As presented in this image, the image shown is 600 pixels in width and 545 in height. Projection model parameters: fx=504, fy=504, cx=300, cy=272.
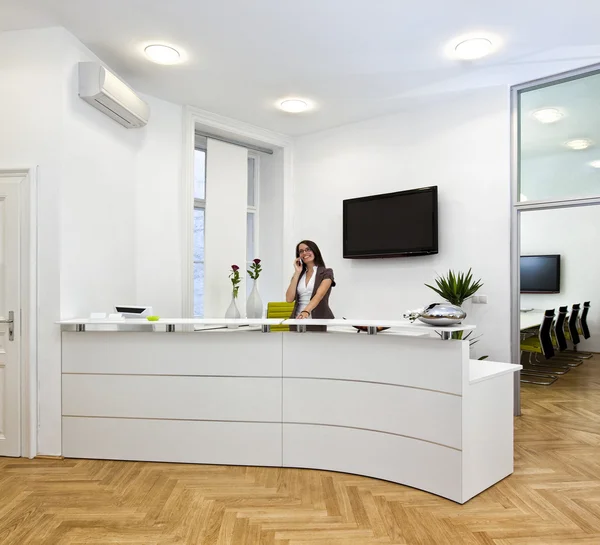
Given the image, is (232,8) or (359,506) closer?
(359,506)

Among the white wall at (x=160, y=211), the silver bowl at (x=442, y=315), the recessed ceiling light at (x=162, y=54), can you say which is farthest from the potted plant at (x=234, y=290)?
the silver bowl at (x=442, y=315)

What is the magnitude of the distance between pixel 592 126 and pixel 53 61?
14.2 ft

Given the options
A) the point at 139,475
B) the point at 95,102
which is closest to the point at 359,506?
the point at 139,475

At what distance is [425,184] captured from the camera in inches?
207

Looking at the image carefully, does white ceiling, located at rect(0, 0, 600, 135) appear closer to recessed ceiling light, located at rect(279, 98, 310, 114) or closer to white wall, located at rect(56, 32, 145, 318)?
recessed ceiling light, located at rect(279, 98, 310, 114)

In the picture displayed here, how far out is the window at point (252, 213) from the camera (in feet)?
21.6

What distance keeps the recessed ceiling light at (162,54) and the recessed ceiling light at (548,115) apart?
3212 millimetres

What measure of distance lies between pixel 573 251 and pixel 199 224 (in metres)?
6.44

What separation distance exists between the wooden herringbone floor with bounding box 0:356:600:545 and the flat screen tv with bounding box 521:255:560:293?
5.63m

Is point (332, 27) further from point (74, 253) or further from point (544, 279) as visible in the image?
point (544, 279)

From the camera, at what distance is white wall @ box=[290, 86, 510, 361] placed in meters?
4.73

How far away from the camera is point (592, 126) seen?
14.2 ft

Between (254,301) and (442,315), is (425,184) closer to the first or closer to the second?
(254,301)

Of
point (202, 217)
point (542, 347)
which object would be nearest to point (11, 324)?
point (202, 217)
